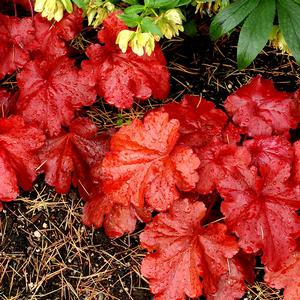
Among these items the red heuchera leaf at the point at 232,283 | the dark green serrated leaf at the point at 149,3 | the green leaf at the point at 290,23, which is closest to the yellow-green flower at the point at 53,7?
the dark green serrated leaf at the point at 149,3

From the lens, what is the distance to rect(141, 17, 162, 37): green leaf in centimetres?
176

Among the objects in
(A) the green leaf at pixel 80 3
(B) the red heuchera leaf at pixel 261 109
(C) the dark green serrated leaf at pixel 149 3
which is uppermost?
(C) the dark green serrated leaf at pixel 149 3

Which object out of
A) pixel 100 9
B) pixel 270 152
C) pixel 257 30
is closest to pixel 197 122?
pixel 270 152

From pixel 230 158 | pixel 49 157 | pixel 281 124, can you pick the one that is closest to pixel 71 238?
pixel 49 157

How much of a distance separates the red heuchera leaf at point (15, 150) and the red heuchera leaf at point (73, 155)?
80 millimetres

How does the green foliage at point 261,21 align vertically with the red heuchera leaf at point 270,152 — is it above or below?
above

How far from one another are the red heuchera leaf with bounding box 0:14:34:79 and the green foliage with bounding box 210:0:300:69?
2.49 feet

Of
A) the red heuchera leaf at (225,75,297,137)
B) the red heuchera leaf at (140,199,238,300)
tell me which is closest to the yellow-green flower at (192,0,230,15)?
the red heuchera leaf at (225,75,297,137)

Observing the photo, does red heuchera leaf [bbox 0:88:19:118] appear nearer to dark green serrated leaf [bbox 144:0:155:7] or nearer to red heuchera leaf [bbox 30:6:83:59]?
red heuchera leaf [bbox 30:6:83:59]

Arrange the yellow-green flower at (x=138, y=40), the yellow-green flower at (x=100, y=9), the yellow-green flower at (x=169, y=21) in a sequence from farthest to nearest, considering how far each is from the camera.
A: the yellow-green flower at (x=100, y=9) → the yellow-green flower at (x=169, y=21) → the yellow-green flower at (x=138, y=40)

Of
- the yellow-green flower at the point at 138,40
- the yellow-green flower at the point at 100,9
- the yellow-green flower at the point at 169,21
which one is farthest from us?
the yellow-green flower at the point at 100,9

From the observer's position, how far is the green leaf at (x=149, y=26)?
5.77ft

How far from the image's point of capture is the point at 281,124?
2.00m

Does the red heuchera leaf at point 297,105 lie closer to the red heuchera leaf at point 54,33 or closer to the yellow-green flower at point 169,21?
the yellow-green flower at point 169,21
